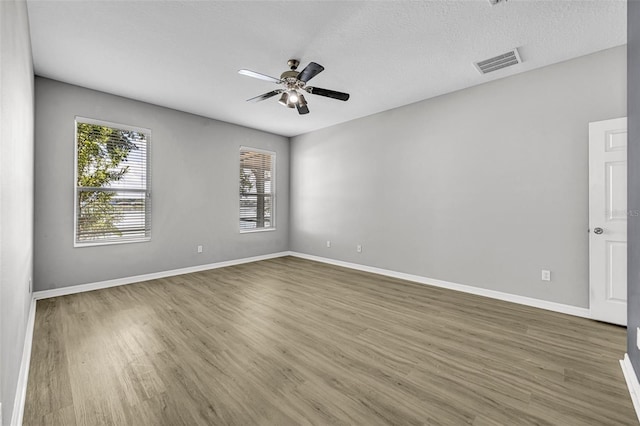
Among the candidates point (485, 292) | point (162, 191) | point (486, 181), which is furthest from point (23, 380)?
point (486, 181)

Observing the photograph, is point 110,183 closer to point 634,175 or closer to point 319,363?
point 319,363

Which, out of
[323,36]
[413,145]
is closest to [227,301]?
[323,36]

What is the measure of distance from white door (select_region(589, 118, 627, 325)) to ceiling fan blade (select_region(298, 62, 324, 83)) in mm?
2900

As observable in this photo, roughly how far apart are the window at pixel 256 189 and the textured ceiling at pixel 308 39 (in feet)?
6.82

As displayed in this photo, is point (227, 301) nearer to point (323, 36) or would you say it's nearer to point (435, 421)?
point (435, 421)

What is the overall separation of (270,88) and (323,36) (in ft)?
4.45

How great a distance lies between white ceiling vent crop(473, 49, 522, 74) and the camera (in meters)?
2.94

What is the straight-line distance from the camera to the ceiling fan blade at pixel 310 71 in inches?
98.6

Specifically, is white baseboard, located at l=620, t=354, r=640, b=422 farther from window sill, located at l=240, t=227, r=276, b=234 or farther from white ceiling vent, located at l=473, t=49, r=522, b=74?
window sill, located at l=240, t=227, r=276, b=234

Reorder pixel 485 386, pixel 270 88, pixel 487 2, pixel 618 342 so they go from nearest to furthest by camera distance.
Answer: pixel 485 386, pixel 487 2, pixel 618 342, pixel 270 88

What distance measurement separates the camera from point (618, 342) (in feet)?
7.73

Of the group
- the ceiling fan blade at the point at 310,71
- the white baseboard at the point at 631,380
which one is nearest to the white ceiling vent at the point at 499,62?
the ceiling fan blade at the point at 310,71

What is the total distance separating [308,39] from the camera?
267 cm

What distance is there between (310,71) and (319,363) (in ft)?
8.44
